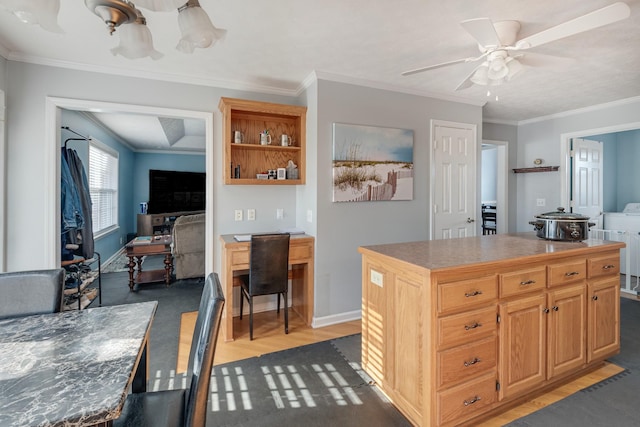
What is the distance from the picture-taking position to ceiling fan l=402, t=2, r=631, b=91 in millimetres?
1680

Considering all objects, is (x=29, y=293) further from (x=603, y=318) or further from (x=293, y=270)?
(x=603, y=318)

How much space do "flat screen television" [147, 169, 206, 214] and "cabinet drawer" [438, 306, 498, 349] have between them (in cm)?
718

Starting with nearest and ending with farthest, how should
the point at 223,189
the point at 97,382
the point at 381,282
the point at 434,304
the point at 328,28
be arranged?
1. the point at 97,382
2. the point at 434,304
3. the point at 381,282
4. the point at 328,28
5. the point at 223,189

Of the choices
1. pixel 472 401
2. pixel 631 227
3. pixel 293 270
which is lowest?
pixel 472 401

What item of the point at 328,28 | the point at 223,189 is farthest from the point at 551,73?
the point at 223,189

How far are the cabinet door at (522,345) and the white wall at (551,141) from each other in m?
3.51

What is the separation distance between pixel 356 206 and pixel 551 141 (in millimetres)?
3519

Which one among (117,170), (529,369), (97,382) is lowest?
(529,369)

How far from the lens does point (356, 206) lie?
3334 mm

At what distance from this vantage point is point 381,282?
204 centimetres

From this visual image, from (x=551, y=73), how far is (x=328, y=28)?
2.37m

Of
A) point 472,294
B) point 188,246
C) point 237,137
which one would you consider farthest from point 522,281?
point 188,246

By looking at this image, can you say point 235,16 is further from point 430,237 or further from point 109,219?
point 109,219

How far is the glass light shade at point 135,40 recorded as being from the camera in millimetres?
1355
